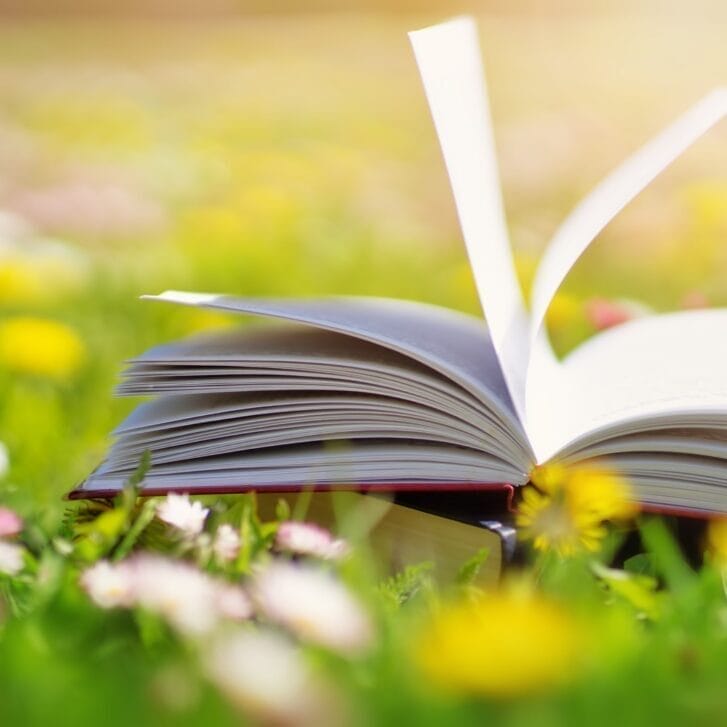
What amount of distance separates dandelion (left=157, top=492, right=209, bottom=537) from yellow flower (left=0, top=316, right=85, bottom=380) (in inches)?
38.3

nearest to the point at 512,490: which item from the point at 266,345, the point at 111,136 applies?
the point at 266,345

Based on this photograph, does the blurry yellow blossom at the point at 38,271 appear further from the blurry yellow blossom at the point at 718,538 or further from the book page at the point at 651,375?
the blurry yellow blossom at the point at 718,538

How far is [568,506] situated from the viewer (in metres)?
1.10

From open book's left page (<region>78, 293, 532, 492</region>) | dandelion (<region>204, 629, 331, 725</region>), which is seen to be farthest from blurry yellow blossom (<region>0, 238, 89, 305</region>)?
dandelion (<region>204, 629, 331, 725</region>)

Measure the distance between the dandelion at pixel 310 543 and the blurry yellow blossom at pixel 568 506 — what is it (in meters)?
0.17

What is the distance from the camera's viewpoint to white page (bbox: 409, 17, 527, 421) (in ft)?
3.76

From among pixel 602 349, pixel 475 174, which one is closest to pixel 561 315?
pixel 602 349

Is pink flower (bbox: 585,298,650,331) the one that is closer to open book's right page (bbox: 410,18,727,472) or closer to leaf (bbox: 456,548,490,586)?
open book's right page (bbox: 410,18,727,472)

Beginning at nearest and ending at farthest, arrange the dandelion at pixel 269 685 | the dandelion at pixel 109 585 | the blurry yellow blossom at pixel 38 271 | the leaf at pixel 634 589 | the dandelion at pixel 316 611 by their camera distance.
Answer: the dandelion at pixel 269 685 < the dandelion at pixel 316 611 < the dandelion at pixel 109 585 < the leaf at pixel 634 589 < the blurry yellow blossom at pixel 38 271

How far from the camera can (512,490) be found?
1.08 metres

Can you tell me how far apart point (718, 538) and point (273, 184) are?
3095 mm

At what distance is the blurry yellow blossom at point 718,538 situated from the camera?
1113 millimetres

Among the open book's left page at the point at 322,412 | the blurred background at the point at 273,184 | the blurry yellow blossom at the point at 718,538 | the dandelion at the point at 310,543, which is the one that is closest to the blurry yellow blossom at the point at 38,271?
the blurred background at the point at 273,184

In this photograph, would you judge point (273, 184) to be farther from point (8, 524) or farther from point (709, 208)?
point (8, 524)
